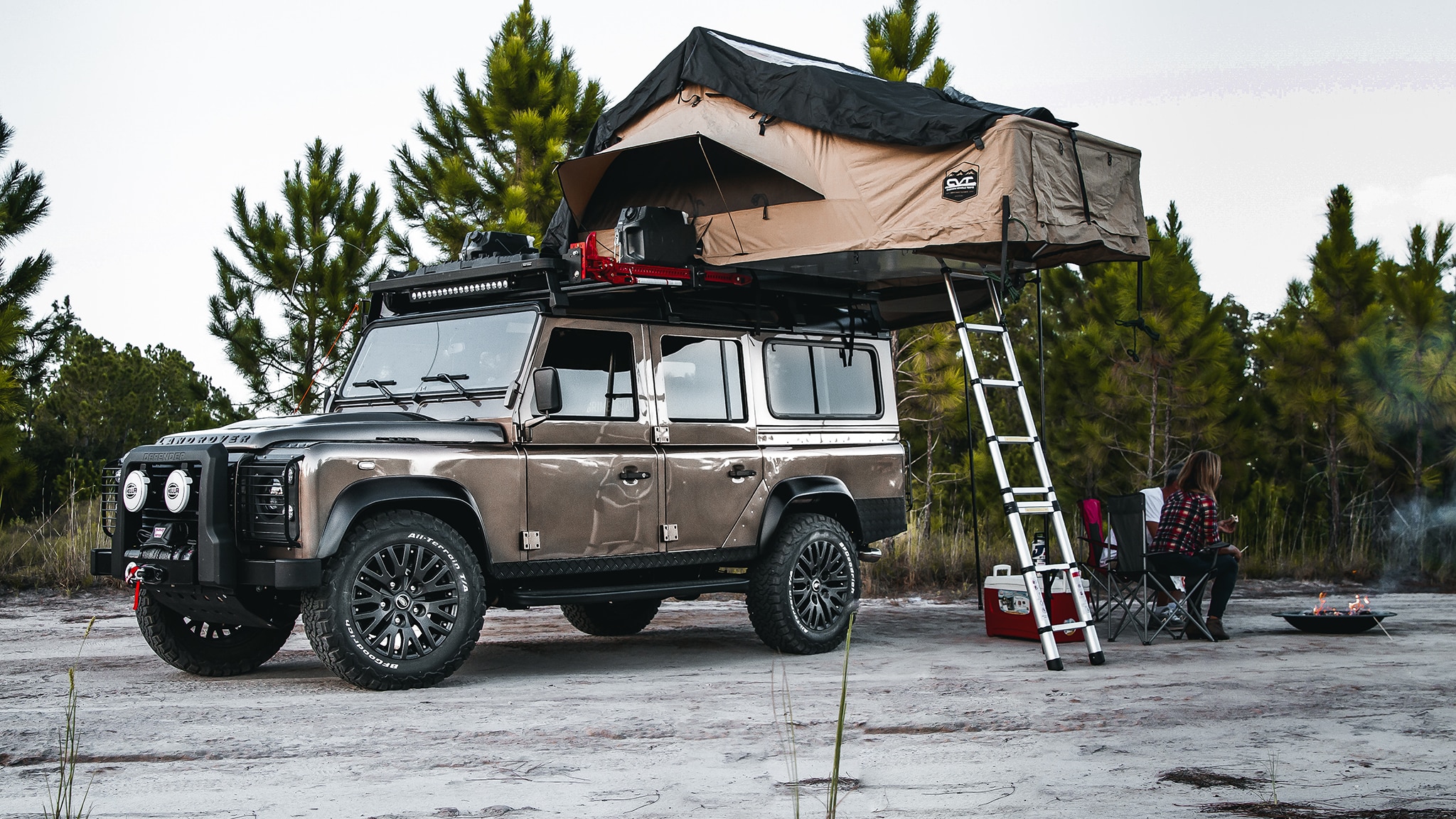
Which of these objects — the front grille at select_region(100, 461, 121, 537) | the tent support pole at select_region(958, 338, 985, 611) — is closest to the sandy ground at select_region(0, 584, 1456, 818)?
the front grille at select_region(100, 461, 121, 537)

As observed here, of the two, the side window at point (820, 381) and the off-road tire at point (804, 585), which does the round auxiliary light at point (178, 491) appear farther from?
the side window at point (820, 381)

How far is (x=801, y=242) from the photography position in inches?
324

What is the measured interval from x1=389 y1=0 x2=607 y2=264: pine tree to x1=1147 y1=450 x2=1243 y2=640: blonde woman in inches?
420

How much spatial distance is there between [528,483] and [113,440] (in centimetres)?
2101

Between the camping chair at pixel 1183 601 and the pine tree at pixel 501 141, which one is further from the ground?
the pine tree at pixel 501 141

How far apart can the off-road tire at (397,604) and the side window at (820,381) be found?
8.51ft

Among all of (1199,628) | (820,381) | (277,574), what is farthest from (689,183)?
(1199,628)

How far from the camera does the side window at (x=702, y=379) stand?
26.6ft

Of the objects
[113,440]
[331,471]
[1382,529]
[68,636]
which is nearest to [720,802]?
[331,471]

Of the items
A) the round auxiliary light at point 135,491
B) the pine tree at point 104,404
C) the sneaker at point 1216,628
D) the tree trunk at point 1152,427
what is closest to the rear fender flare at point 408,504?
the round auxiliary light at point 135,491

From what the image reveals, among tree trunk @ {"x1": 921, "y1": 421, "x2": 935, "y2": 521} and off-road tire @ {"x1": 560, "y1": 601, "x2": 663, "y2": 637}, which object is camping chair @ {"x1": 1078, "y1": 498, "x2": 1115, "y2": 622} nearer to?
off-road tire @ {"x1": 560, "y1": 601, "x2": 663, "y2": 637}

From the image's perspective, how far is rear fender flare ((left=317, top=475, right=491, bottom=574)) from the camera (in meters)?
6.40

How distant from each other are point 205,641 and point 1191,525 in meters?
6.39

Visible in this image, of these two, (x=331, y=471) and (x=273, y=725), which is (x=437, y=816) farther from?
(x=331, y=471)
